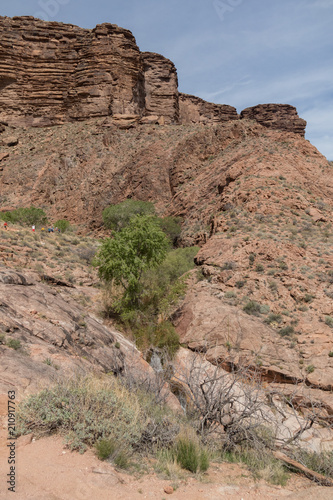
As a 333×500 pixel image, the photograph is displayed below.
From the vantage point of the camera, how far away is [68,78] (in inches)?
2235

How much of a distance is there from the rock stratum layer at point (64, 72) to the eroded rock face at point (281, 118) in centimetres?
3656

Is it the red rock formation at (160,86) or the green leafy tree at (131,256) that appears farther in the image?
the red rock formation at (160,86)

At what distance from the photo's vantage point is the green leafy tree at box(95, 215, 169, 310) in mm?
18422

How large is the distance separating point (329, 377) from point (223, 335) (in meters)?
4.23

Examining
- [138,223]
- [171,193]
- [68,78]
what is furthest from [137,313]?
[68,78]

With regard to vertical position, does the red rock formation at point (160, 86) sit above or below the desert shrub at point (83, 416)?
above

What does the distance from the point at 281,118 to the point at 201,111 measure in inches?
714

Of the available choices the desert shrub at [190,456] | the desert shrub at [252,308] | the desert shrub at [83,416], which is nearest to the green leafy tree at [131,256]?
the desert shrub at [252,308]

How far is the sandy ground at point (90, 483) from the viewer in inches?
178

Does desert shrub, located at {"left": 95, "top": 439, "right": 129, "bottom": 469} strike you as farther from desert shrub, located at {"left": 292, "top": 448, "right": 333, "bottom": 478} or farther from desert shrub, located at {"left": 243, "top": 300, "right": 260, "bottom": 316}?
desert shrub, located at {"left": 243, "top": 300, "right": 260, "bottom": 316}

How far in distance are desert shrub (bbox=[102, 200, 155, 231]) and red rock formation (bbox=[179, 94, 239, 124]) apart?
1900 inches

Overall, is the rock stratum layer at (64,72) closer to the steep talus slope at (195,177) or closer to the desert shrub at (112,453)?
the steep talus slope at (195,177)

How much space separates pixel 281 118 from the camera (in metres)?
83.6

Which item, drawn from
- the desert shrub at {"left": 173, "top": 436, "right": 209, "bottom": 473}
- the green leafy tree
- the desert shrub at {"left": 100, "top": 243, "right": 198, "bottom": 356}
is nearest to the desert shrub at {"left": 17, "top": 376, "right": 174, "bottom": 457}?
the desert shrub at {"left": 173, "top": 436, "right": 209, "bottom": 473}
